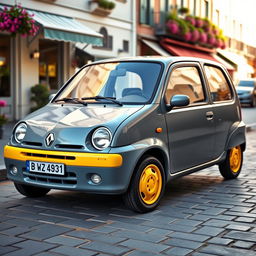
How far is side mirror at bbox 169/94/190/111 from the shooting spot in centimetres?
590

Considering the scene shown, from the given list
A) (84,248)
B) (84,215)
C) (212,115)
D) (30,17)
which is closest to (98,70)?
(212,115)

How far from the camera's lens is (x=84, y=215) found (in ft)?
17.9

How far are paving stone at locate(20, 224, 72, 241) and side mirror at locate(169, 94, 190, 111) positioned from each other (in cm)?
187

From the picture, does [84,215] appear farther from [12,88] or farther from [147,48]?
[147,48]

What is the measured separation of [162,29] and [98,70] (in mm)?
21992

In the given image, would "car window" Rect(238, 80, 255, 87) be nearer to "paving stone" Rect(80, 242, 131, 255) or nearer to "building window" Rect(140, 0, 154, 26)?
"building window" Rect(140, 0, 154, 26)

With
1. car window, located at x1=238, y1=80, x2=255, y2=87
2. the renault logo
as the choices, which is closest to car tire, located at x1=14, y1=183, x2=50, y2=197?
the renault logo

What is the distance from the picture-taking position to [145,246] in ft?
14.4

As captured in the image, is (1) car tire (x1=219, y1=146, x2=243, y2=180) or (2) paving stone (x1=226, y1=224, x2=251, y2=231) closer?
(2) paving stone (x1=226, y1=224, x2=251, y2=231)

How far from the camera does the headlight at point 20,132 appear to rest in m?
5.80

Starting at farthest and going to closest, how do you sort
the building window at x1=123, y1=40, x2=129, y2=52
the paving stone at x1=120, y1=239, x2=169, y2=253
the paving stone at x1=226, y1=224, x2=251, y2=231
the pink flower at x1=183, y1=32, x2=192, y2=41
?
the pink flower at x1=183, y1=32, x2=192, y2=41
the building window at x1=123, y1=40, x2=129, y2=52
the paving stone at x1=226, y1=224, x2=251, y2=231
the paving stone at x1=120, y1=239, x2=169, y2=253

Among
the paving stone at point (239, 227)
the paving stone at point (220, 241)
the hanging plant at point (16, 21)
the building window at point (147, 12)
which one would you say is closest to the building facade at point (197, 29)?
the building window at point (147, 12)

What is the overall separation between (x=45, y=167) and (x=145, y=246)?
158 cm

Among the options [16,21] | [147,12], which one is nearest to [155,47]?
[147,12]
